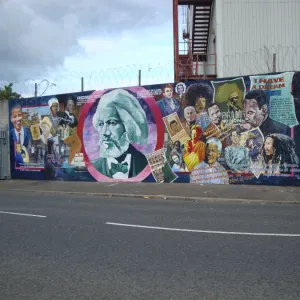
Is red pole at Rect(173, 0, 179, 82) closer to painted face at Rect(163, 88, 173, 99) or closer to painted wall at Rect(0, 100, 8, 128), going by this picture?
painted face at Rect(163, 88, 173, 99)

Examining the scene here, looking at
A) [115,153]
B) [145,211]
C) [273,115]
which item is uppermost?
[273,115]

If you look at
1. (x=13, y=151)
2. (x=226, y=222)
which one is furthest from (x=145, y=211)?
(x=13, y=151)

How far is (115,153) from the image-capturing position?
1739 cm

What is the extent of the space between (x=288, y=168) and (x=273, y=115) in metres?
1.94

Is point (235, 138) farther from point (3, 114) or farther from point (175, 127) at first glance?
point (3, 114)

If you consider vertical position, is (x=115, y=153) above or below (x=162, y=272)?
above

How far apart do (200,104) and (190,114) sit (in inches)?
21.7

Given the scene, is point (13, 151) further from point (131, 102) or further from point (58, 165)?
point (131, 102)

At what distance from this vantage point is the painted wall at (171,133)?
1426 centimetres

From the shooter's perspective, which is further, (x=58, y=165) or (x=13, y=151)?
(x=13, y=151)

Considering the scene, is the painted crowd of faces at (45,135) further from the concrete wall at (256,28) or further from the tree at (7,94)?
the tree at (7,94)

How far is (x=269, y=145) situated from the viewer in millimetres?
14328

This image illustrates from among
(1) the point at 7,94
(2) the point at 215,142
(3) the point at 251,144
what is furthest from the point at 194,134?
(1) the point at 7,94

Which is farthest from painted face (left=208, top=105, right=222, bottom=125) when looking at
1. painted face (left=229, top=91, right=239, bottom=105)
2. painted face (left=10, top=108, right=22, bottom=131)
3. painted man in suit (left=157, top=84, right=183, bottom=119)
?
painted face (left=10, top=108, right=22, bottom=131)
